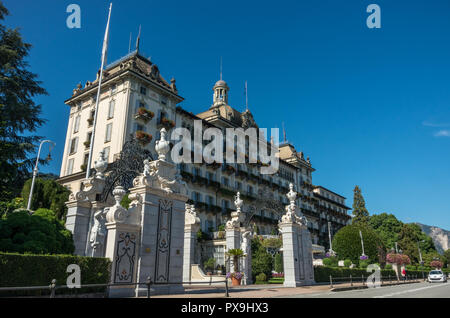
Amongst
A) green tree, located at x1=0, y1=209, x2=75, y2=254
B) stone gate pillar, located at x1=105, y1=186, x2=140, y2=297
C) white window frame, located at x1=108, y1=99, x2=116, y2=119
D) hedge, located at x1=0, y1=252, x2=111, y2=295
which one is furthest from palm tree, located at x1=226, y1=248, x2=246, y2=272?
white window frame, located at x1=108, y1=99, x2=116, y2=119

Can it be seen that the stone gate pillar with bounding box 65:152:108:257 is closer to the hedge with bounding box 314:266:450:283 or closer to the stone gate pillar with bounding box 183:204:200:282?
the stone gate pillar with bounding box 183:204:200:282

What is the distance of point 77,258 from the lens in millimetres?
10977

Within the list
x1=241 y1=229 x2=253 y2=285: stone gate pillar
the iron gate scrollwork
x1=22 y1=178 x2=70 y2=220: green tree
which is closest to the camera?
the iron gate scrollwork

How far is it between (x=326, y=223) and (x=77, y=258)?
240 feet

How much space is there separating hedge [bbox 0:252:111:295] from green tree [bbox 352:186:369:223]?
79.6 m

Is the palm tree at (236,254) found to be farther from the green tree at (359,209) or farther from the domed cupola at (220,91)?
the green tree at (359,209)

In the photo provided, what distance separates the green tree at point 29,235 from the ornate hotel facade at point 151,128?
677 inches

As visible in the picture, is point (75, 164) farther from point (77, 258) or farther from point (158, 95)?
point (77, 258)

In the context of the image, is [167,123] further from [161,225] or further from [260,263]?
[161,225]

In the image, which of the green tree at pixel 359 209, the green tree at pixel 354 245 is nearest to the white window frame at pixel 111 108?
the green tree at pixel 354 245

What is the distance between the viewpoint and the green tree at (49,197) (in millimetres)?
29442

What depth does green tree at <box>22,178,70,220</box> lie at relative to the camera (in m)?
29.4

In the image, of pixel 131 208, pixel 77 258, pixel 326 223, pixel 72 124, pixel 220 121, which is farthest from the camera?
pixel 326 223
